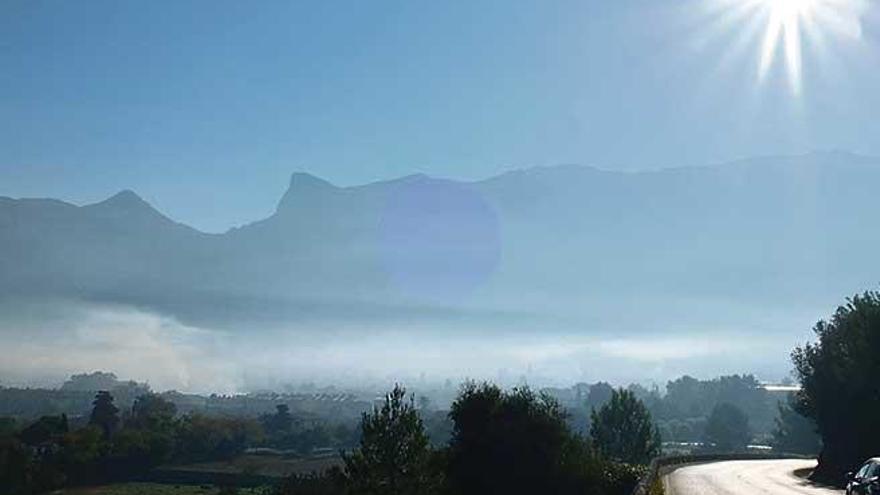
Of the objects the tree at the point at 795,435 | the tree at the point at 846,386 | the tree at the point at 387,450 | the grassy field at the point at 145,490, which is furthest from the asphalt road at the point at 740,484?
the grassy field at the point at 145,490

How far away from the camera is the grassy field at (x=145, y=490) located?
132m

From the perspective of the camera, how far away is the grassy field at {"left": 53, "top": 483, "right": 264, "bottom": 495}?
131625mm

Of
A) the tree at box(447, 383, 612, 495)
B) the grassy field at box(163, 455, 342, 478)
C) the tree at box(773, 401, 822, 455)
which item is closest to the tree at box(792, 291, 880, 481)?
the tree at box(447, 383, 612, 495)

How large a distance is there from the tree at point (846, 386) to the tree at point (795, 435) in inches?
3231

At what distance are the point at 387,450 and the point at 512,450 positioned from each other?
7.85m

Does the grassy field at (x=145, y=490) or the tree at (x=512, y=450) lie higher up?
the tree at (x=512, y=450)

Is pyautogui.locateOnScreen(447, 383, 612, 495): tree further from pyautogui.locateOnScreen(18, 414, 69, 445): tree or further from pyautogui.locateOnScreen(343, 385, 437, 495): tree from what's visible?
pyautogui.locateOnScreen(18, 414, 69, 445): tree

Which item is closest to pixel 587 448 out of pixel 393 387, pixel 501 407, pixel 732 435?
pixel 501 407

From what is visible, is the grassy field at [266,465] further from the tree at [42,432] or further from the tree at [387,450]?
the tree at [387,450]

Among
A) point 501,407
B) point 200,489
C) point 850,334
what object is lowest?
point 200,489

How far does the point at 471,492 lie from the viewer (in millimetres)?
41406

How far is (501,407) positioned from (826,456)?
67.8ft

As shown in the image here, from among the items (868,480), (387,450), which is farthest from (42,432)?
(868,480)

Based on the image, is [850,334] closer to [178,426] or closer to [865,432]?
[865,432]
